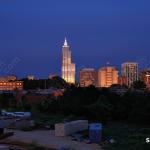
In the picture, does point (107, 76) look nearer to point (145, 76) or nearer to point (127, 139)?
point (145, 76)

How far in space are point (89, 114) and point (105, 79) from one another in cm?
8971

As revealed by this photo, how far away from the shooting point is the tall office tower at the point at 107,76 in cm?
12360

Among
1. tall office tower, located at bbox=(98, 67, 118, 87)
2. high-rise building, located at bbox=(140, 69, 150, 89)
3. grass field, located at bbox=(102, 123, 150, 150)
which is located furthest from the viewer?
tall office tower, located at bbox=(98, 67, 118, 87)

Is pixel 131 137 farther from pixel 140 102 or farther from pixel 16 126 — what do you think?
pixel 140 102

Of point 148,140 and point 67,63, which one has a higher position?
point 67,63

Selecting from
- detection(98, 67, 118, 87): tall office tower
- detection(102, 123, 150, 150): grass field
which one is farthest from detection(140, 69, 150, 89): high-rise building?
detection(102, 123, 150, 150): grass field

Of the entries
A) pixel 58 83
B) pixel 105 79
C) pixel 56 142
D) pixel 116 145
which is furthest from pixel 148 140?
pixel 105 79

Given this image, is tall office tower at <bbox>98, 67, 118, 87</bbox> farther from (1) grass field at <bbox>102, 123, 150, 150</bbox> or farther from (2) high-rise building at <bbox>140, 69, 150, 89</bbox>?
(1) grass field at <bbox>102, 123, 150, 150</bbox>

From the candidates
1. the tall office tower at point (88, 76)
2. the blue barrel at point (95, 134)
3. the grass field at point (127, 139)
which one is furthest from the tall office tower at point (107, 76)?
the blue barrel at point (95, 134)

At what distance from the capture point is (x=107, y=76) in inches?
4975

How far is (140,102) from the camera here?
3438cm

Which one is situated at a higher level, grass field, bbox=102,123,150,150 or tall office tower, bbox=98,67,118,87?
tall office tower, bbox=98,67,118,87

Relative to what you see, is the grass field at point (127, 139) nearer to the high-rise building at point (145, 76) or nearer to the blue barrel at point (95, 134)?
the blue barrel at point (95, 134)

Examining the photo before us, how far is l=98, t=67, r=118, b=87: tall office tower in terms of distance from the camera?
123600mm
